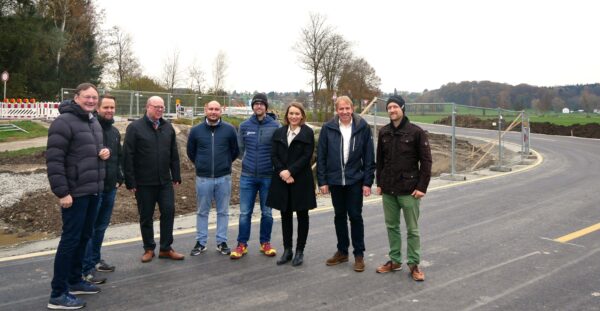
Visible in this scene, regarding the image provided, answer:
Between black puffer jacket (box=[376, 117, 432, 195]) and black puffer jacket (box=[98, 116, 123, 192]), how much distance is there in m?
2.96

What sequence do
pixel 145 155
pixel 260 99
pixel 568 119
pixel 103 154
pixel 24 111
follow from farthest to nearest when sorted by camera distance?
pixel 568 119, pixel 24 111, pixel 260 99, pixel 145 155, pixel 103 154

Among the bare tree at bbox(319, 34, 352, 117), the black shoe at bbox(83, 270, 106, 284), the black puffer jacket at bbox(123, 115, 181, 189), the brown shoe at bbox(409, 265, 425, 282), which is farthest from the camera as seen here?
the bare tree at bbox(319, 34, 352, 117)

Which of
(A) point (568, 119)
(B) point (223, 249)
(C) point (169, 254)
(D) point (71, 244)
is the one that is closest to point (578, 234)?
(B) point (223, 249)

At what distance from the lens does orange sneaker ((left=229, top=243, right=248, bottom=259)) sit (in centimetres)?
547

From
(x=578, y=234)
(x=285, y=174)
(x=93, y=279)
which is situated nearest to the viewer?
(x=93, y=279)

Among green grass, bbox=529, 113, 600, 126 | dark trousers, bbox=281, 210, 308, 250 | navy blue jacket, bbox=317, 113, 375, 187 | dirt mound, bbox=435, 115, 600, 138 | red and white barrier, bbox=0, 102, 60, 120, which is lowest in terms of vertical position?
dark trousers, bbox=281, 210, 308, 250

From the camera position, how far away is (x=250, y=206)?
5.73 meters

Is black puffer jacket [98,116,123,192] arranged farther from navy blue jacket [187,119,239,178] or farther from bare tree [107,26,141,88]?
bare tree [107,26,141,88]

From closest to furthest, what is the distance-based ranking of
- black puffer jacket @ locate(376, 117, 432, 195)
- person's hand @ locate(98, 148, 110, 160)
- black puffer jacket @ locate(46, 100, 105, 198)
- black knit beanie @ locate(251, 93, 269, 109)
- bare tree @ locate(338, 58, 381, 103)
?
black puffer jacket @ locate(46, 100, 105, 198) → person's hand @ locate(98, 148, 110, 160) → black puffer jacket @ locate(376, 117, 432, 195) → black knit beanie @ locate(251, 93, 269, 109) → bare tree @ locate(338, 58, 381, 103)

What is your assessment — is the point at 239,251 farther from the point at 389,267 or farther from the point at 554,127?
the point at 554,127

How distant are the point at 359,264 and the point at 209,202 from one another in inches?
79.6

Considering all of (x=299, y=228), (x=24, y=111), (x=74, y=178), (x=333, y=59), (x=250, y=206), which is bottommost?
(x=299, y=228)

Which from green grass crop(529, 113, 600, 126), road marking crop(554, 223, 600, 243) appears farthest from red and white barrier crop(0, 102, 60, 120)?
green grass crop(529, 113, 600, 126)

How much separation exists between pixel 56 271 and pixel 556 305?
14.5 ft
